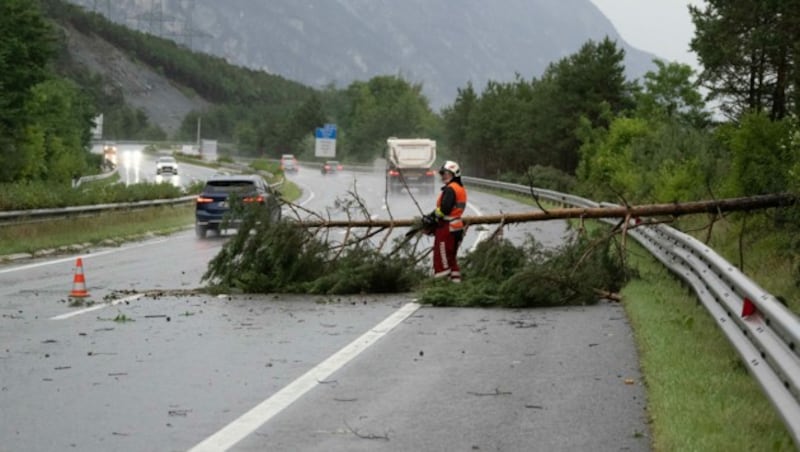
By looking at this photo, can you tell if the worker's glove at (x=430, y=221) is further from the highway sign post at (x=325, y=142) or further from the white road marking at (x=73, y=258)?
the highway sign post at (x=325, y=142)

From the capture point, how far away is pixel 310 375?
1007 cm

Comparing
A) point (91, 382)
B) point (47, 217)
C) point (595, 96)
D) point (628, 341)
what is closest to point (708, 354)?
point (628, 341)

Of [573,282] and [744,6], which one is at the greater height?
[744,6]

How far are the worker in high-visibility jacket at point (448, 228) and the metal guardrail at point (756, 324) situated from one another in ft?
10.3

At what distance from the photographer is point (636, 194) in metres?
41.5

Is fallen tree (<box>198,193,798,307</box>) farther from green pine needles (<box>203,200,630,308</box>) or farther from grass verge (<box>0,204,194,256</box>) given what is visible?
grass verge (<box>0,204,194,256</box>)

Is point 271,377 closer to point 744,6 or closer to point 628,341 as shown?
point 628,341

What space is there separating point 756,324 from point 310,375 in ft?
11.3

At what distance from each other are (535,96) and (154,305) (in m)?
85.6

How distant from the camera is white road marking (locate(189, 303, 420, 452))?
7.51 m

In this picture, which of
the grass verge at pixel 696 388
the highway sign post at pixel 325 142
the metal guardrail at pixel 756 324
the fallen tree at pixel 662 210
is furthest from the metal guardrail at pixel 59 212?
the highway sign post at pixel 325 142

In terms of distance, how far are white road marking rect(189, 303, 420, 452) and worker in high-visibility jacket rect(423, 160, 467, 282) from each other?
394 cm

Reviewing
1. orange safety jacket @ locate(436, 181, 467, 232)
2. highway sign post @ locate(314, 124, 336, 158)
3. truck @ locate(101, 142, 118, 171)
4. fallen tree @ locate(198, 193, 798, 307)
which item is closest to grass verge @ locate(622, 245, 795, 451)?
fallen tree @ locate(198, 193, 798, 307)

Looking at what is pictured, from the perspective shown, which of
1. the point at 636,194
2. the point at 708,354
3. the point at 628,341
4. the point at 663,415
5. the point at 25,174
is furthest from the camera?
the point at 25,174
